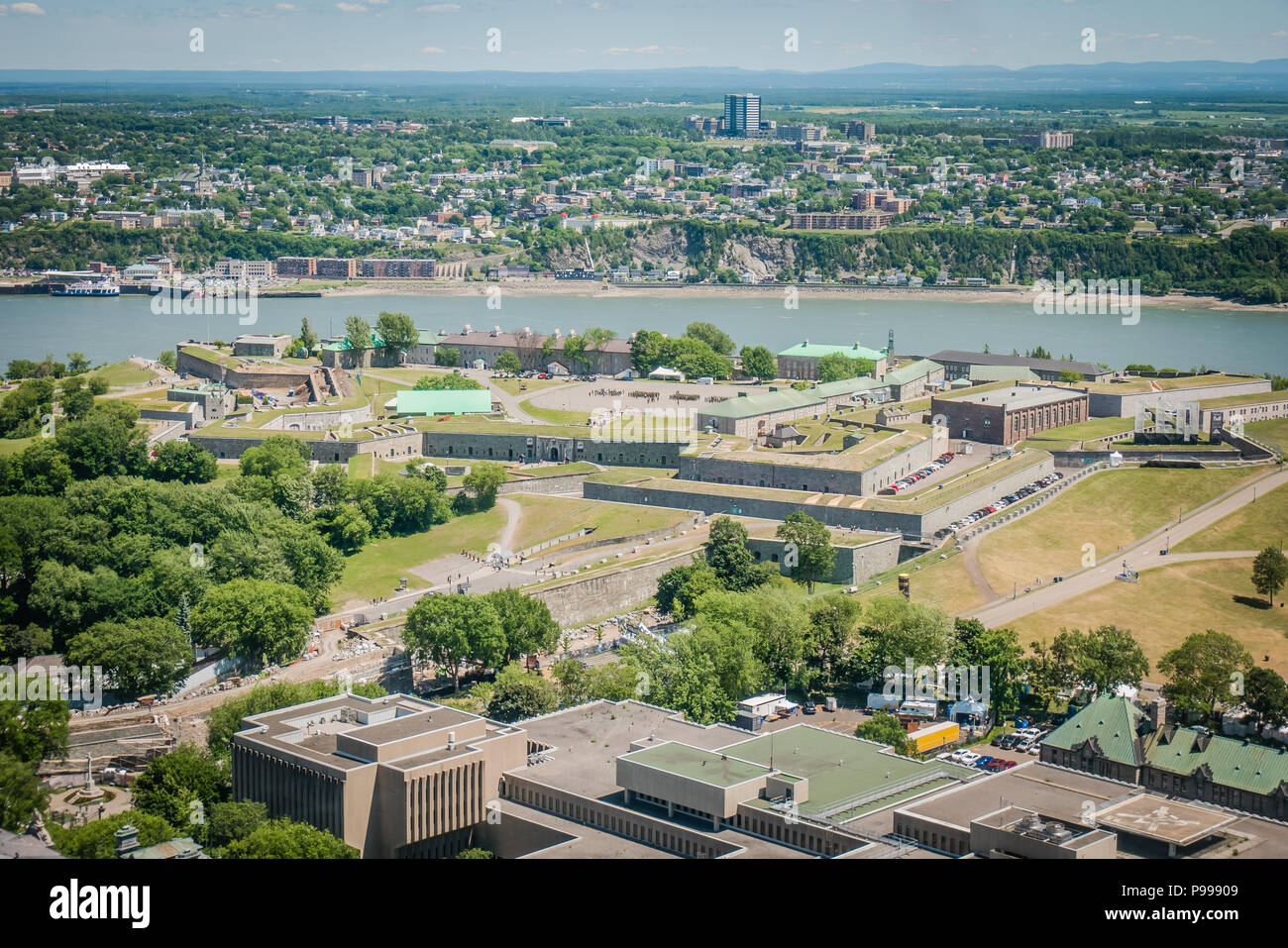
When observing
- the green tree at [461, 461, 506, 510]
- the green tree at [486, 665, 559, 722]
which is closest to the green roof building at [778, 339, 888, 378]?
the green tree at [461, 461, 506, 510]

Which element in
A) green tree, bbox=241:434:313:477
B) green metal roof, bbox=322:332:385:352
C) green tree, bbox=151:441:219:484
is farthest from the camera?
green metal roof, bbox=322:332:385:352

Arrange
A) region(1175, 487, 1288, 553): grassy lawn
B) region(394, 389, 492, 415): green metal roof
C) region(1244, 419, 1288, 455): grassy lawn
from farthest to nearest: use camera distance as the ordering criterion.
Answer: region(394, 389, 492, 415): green metal roof → region(1244, 419, 1288, 455): grassy lawn → region(1175, 487, 1288, 553): grassy lawn

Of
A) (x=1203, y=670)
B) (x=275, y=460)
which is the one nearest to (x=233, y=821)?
(x=1203, y=670)

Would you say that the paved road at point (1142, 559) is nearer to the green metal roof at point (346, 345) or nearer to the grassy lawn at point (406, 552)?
the grassy lawn at point (406, 552)

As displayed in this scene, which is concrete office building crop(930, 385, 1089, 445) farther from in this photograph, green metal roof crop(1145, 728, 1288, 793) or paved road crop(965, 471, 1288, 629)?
green metal roof crop(1145, 728, 1288, 793)

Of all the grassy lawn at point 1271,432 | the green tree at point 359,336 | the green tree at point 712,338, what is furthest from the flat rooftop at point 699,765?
the green tree at point 712,338
